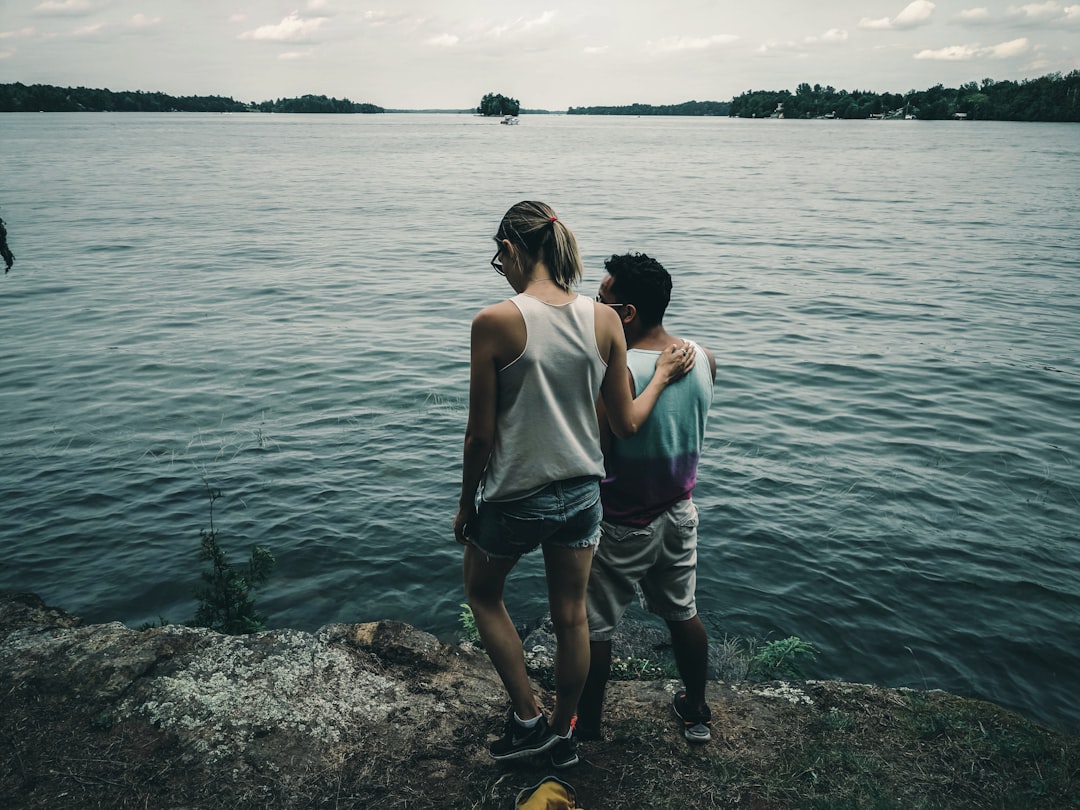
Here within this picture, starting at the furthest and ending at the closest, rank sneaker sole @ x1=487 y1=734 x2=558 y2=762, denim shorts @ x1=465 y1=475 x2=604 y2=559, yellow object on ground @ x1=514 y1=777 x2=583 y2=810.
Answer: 1. sneaker sole @ x1=487 y1=734 x2=558 y2=762
2. yellow object on ground @ x1=514 y1=777 x2=583 y2=810
3. denim shorts @ x1=465 y1=475 x2=604 y2=559

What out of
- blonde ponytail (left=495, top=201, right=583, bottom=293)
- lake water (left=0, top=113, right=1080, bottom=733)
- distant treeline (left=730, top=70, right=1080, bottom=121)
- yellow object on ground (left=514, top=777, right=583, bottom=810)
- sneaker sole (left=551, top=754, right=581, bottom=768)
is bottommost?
lake water (left=0, top=113, right=1080, bottom=733)

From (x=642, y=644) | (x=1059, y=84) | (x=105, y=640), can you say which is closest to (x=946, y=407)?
(x=642, y=644)

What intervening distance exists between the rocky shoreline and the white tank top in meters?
1.56

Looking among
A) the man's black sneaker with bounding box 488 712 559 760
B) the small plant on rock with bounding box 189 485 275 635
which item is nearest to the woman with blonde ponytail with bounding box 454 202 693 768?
the man's black sneaker with bounding box 488 712 559 760

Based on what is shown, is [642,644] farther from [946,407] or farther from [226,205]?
[226,205]

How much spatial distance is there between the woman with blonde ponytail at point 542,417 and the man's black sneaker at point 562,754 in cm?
42

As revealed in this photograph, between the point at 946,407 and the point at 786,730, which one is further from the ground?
the point at 786,730

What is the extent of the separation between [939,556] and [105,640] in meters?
7.47

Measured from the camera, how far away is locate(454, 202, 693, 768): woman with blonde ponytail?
297 cm

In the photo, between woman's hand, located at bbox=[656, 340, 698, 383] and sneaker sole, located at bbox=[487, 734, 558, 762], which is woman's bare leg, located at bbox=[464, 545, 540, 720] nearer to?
sneaker sole, located at bbox=[487, 734, 558, 762]

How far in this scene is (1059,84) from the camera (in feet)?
528

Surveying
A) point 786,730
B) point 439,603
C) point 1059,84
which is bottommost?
point 439,603

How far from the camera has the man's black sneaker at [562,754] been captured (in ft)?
11.8

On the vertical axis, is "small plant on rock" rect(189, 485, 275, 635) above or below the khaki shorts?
below
